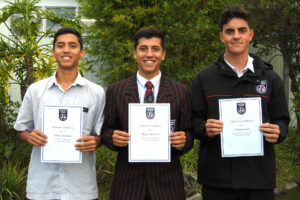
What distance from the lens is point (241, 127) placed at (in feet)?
8.79

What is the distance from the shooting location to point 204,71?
292cm

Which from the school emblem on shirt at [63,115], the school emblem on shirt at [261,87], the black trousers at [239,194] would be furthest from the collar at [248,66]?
the school emblem on shirt at [63,115]

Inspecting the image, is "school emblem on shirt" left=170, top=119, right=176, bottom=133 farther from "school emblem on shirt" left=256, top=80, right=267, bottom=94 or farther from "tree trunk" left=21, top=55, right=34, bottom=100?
"tree trunk" left=21, top=55, right=34, bottom=100

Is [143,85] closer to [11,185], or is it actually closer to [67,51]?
[67,51]

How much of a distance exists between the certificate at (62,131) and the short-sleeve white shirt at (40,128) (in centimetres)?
12

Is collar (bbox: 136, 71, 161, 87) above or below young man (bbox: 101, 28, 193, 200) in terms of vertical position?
above

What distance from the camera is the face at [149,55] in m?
2.84

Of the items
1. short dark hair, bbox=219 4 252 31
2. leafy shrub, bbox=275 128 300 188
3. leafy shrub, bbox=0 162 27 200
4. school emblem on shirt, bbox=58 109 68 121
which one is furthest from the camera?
leafy shrub, bbox=275 128 300 188

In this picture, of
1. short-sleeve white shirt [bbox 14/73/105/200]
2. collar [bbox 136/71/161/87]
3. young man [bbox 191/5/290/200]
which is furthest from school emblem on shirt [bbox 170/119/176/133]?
short-sleeve white shirt [bbox 14/73/105/200]

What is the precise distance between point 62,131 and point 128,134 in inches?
21.5

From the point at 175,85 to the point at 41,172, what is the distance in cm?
133

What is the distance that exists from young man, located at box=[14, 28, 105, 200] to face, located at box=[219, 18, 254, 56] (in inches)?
47.1

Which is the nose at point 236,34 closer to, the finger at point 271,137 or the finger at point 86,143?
the finger at point 271,137

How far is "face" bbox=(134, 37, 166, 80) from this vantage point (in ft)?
9.33
